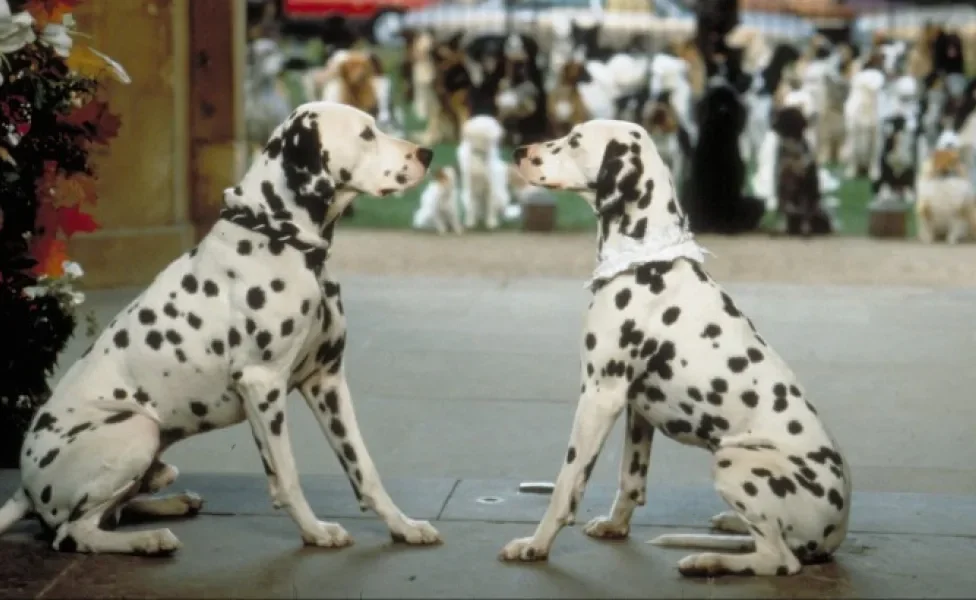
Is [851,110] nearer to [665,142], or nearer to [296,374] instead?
[665,142]

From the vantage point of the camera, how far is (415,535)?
655cm

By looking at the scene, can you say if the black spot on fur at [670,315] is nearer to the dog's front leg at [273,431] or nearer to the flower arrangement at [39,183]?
the dog's front leg at [273,431]

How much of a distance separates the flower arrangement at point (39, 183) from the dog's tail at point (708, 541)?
295 centimetres

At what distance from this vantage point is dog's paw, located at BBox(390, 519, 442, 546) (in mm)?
6547

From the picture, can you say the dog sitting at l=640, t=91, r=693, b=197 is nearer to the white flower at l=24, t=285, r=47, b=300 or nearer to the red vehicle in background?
the white flower at l=24, t=285, r=47, b=300

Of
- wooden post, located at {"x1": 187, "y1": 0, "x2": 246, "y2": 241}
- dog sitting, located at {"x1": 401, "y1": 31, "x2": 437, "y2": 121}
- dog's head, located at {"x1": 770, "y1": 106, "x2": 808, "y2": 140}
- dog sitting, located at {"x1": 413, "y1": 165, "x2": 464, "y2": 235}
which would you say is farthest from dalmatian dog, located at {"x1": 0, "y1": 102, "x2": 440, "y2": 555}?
dog sitting, located at {"x1": 401, "y1": 31, "x2": 437, "y2": 121}

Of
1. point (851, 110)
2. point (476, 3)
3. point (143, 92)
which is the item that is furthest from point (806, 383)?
point (476, 3)

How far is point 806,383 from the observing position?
1055cm

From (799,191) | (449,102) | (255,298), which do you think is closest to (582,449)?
(255,298)

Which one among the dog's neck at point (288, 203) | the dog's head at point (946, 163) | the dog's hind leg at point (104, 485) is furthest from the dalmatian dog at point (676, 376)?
the dog's head at point (946, 163)

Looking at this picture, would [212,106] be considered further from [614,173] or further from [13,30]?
[614,173]

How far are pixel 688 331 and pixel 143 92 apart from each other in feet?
28.2

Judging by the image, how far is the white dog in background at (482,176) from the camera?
1934 centimetres

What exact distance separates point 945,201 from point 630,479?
40.7 feet
